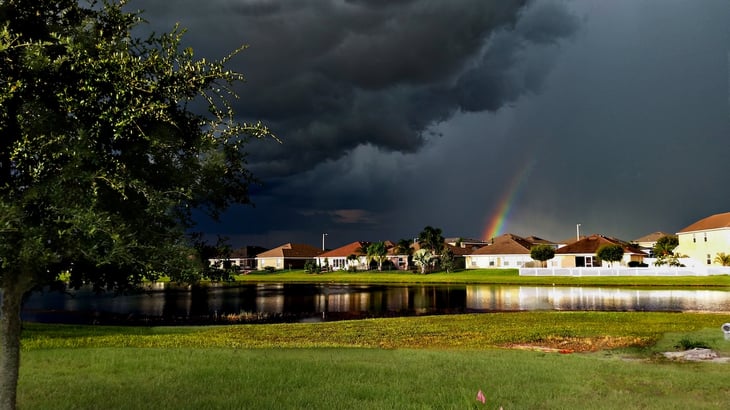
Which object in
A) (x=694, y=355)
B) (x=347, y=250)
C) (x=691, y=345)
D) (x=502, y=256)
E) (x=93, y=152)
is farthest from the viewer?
(x=347, y=250)

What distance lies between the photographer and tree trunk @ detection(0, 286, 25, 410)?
795 centimetres

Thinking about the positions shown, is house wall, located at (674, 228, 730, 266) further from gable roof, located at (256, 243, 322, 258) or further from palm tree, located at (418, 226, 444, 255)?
gable roof, located at (256, 243, 322, 258)

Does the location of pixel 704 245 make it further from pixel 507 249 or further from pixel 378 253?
pixel 378 253

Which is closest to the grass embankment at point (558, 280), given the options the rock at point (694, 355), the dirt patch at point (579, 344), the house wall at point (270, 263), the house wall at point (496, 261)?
the house wall at point (496, 261)

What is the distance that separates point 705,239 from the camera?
9569 cm

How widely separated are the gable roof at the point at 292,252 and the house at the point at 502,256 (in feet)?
191

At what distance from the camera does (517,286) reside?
77812mm

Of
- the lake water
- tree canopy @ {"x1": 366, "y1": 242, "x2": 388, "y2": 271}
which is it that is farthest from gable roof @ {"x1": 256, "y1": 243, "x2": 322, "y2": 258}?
the lake water

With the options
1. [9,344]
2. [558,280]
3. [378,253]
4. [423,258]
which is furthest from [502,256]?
[9,344]

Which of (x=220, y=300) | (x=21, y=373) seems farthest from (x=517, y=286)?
(x=21, y=373)

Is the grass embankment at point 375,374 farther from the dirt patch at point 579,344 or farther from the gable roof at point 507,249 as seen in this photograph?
the gable roof at point 507,249

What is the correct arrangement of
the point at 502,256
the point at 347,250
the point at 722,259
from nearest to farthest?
the point at 722,259, the point at 502,256, the point at 347,250

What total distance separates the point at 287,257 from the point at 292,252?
A: 472 cm

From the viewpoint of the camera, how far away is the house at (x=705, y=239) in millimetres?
90938
